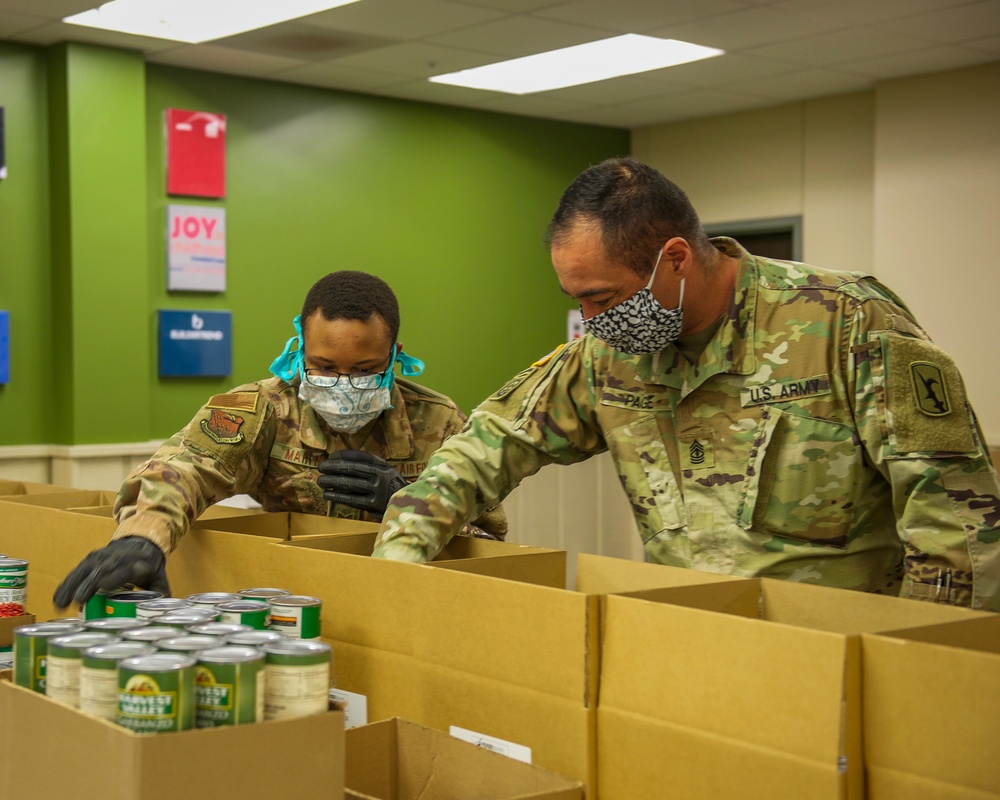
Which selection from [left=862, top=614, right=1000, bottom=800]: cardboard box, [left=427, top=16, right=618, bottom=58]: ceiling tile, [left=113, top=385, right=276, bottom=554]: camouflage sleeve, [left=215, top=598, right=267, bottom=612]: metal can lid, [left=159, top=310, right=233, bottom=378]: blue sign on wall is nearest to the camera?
[left=862, top=614, right=1000, bottom=800]: cardboard box

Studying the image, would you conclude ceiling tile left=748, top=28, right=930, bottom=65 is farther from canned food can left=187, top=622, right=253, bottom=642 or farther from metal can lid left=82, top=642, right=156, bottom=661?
metal can lid left=82, top=642, right=156, bottom=661

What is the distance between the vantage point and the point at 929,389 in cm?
177

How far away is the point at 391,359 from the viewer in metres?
2.66

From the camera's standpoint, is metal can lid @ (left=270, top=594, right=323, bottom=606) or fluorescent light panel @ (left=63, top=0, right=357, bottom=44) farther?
fluorescent light panel @ (left=63, top=0, right=357, bottom=44)

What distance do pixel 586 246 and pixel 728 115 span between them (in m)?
5.02

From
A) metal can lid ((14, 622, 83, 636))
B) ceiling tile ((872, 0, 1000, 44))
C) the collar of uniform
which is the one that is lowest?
metal can lid ((14, 622, 83, 636))

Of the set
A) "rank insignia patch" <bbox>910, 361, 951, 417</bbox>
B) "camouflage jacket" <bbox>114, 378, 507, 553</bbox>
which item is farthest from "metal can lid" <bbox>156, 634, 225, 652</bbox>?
"rank insignia patch" <bbox>910, 361, 951, 417</bbox>

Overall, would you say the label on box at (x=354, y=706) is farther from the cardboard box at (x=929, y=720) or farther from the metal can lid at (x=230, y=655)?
the cardboard box at (x=929, y=720)

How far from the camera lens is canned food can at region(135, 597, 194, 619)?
152 cm

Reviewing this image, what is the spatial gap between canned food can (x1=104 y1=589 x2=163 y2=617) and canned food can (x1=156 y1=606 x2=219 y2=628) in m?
0.17

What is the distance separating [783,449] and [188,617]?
39.0 inches

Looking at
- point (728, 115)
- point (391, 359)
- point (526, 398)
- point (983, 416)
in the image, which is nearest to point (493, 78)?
point (728, 115)

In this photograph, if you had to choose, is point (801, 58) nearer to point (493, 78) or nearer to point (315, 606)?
point (493, 78)

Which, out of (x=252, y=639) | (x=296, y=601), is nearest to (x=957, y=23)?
(x=296, y=601)
